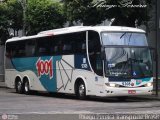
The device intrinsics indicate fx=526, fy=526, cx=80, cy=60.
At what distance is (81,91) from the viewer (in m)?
25.3

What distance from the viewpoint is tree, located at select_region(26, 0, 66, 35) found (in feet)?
118

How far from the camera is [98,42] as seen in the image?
23.7 m

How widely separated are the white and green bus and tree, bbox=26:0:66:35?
6977 millimetres

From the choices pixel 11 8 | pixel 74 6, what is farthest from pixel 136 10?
pixel 11 8

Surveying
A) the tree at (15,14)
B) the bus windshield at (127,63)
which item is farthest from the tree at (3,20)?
the bus windshield at (127,63)

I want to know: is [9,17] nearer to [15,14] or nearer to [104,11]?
[15,14]

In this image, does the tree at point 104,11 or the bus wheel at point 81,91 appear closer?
the bus wheel at point 81,91

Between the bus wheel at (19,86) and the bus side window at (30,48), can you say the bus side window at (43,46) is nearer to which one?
the bus side window at (30,48)

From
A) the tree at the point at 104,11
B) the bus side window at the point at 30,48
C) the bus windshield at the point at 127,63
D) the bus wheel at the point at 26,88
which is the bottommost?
the bus wheel at the point at 26,88

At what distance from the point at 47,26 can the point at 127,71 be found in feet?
44.8

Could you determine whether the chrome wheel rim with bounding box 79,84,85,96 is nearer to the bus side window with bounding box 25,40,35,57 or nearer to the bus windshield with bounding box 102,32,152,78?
the bus windshield with bounding box 102,32,152,78

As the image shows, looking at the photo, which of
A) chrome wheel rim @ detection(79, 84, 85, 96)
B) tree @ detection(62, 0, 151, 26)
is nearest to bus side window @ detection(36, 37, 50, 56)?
tree @ detection(62, 0, 151, 26)

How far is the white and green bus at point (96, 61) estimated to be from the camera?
23.4 meters

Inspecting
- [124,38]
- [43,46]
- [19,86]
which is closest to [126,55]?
[124,38]
